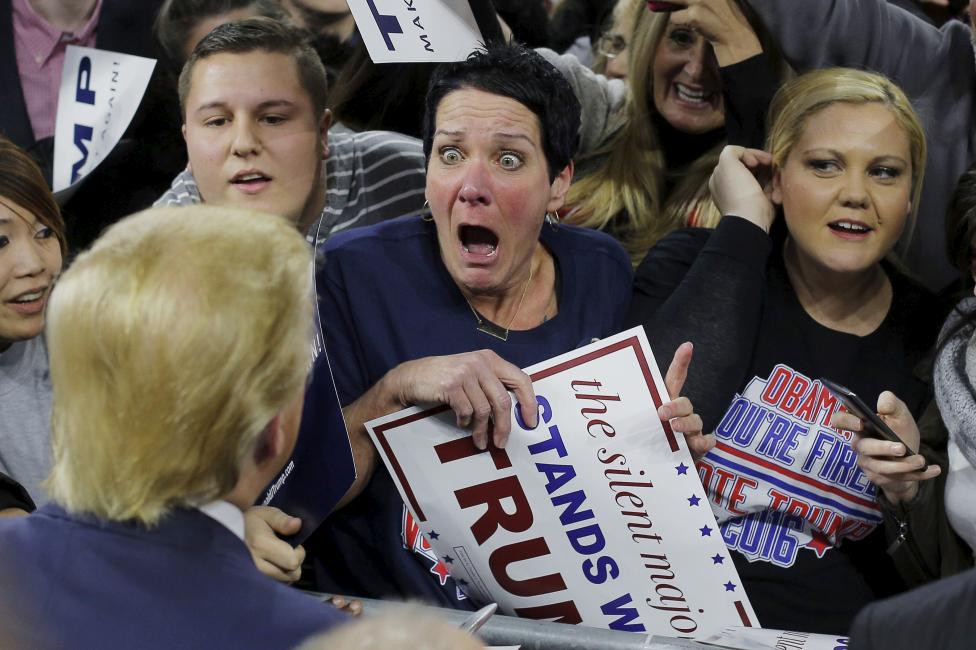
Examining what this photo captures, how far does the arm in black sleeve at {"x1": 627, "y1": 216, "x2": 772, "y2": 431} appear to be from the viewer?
6.00ft

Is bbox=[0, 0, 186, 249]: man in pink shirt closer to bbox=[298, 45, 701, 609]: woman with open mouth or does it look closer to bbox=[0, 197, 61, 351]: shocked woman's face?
bbox=[0, 197, 61, 351]: shocked woman's face

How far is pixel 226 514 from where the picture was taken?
1.10 metres

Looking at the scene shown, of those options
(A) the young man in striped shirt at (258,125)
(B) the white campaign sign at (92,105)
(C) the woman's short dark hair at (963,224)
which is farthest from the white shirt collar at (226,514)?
(B) the white campaign sign at (92,105)

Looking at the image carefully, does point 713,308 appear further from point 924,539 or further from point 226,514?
point 226,514

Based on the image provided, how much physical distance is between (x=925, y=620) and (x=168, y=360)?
2.20ft

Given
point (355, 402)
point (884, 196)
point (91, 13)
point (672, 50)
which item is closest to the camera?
point (355, 402)

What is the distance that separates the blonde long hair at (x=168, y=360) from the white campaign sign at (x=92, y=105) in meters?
1.43

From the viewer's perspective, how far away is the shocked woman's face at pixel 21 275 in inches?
75.4

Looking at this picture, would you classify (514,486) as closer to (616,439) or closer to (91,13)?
(616,439)

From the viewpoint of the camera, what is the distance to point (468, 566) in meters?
1.71

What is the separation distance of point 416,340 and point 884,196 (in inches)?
30.7

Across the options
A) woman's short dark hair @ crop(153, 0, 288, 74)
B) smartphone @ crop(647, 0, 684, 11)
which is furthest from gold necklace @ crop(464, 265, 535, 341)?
woman's short dark hair @ crop(153, 0, 288, 74)

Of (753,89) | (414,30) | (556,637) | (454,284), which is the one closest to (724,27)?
(753,89)

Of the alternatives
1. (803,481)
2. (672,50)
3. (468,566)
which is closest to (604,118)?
(672,50)
